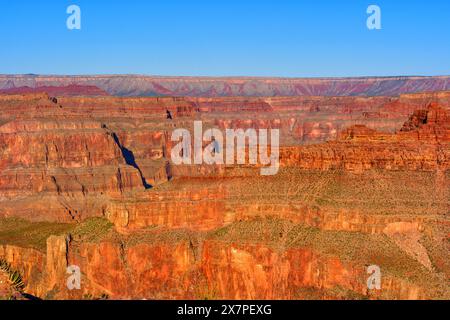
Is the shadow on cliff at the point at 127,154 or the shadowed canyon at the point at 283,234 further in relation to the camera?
the shadow on cliff at the point at 127,154

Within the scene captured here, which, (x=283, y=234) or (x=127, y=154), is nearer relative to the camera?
(x=283, y=234)

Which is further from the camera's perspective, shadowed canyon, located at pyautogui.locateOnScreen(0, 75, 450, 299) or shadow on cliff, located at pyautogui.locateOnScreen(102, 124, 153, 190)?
shadow on cliff, located at pyautogui.locateOnScreen(102, 124, 153, 190)

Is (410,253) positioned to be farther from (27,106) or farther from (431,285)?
(27,106)

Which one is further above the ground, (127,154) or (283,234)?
(127,154)
